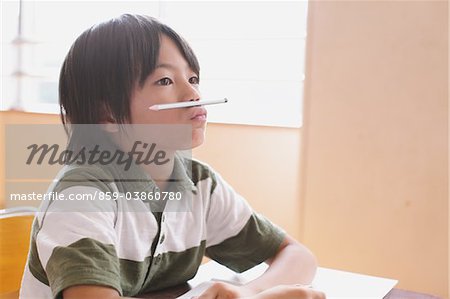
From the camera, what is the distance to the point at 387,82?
1.83 meters

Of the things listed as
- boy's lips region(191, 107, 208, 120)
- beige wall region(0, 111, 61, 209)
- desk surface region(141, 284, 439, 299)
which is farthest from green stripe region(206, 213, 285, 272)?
beige wall region(0, 111, 61, 209)

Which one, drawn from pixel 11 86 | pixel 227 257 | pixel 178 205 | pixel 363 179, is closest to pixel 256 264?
pixel 227 257

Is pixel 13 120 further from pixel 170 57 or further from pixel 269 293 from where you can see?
pixel 269 293

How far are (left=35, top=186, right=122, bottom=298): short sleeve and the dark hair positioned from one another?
0.62 feet

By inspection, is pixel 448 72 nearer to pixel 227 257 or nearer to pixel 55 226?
pixel 227 257

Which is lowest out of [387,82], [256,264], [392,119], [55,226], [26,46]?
[256,264]

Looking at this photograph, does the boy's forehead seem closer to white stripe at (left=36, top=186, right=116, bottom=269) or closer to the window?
white stripe at (left=36, top=186, right=116, bottom=269)

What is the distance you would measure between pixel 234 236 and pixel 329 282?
19cm

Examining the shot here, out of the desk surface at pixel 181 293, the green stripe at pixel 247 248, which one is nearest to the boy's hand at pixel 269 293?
the desk surface at pixel 181 293

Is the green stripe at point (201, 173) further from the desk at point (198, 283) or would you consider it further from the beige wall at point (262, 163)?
the beige wall at point (262, 163)

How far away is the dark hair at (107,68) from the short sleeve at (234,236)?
0.79 ft

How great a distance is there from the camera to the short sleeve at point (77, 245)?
2.36 feet

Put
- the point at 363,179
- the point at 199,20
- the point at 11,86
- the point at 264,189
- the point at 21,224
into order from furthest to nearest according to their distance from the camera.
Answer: the point at 11,86 < the point at 199,20 < the point at 264,189 < the point at 363,179 < the point at 21,224

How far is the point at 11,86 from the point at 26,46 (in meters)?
0.25
